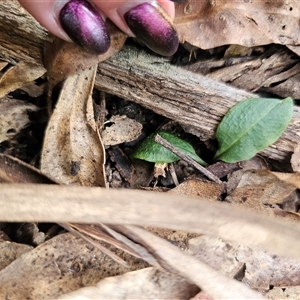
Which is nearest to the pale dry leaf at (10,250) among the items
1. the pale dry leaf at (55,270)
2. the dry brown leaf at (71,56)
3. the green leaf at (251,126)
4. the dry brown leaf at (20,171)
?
the pale dry leaf at (55,270)

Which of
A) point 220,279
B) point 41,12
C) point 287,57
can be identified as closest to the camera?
point 220,279

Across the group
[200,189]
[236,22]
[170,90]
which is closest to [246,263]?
[200,189]

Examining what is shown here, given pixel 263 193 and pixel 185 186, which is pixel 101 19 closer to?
pixel 185 186

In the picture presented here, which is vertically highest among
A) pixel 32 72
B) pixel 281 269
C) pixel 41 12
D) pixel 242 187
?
pixel 41 12

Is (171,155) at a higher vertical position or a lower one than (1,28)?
lower

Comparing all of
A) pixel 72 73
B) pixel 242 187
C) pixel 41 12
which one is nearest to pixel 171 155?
pixel 242 187

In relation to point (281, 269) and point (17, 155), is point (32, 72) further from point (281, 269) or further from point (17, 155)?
point (281, 269)
